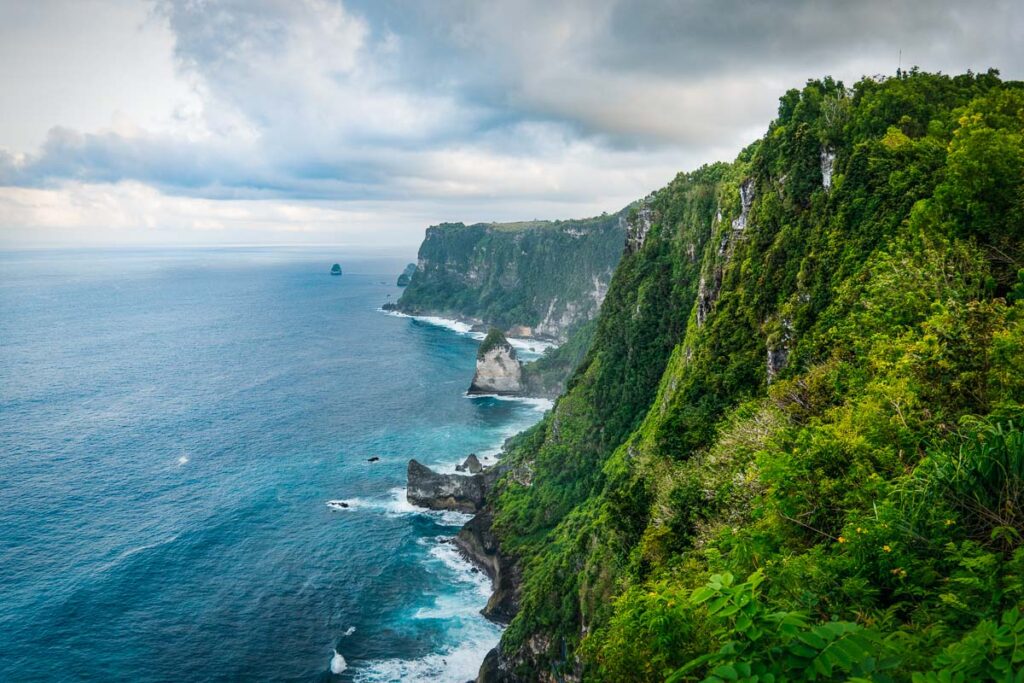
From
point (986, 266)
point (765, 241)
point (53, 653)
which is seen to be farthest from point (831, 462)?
point (53, 653)

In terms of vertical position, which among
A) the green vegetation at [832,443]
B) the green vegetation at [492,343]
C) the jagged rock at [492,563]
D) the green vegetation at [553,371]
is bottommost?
the jagged rock at [492,563]

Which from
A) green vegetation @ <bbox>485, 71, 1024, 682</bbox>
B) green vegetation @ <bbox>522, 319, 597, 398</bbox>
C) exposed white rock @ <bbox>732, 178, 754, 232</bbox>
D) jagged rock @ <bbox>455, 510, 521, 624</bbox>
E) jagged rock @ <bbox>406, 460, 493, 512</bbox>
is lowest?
jagged rock @ <bbox>455, 510, 521, 624</bbox>

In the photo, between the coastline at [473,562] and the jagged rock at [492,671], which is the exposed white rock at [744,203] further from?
the jagged rock at [492,671]

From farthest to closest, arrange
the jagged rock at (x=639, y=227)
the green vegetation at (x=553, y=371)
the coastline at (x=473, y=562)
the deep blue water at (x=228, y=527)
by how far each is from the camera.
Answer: the green vegetation at (x=553, y=371) → the jagged rock at (x=639, y=227) → the coastline at (x=473, y=562) → the deep blue water at (x=228, y=527)

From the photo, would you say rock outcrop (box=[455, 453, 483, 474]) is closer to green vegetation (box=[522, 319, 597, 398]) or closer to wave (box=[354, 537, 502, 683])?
wave (box=[354, 537, 502, 683])

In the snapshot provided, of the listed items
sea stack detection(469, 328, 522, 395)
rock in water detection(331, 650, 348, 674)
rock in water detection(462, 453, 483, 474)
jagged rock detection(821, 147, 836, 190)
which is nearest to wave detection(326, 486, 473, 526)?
rock in water detection(462, 453, 483, 474)

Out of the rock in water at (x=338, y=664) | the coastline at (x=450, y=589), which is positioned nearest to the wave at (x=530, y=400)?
the coastline at (x=450, y=589)

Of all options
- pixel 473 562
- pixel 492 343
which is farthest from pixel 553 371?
pixel 473 562

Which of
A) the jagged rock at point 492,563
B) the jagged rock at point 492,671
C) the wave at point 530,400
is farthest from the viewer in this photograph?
the wave at point 530,400

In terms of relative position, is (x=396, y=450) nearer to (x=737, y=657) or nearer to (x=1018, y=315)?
(x=1018, y=315)

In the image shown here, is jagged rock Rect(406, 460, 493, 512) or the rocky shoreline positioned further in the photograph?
jagged rock Rect(406, 460, 493, 512)
